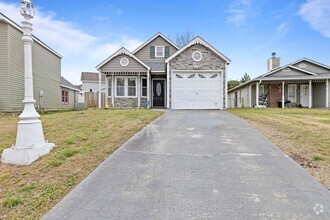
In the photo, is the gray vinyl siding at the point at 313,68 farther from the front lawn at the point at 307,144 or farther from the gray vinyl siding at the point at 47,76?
the gray vinyl siding at the point at 47,76

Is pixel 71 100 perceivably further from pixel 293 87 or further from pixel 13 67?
pixel 293 87

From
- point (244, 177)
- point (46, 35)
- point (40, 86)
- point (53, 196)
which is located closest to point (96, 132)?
point (53, 196)

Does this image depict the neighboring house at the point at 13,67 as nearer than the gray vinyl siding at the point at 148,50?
Yes

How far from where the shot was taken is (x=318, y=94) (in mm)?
22766

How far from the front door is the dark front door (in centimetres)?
1359

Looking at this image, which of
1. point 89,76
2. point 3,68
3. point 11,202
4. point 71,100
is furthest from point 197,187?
point 89,76

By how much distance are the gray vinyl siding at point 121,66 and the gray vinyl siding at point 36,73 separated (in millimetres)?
4887

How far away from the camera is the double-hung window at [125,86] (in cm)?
1861

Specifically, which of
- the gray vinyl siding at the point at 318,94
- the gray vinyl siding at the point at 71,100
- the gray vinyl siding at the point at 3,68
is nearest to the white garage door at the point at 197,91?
the gray vinyl siding at the point at 3,68

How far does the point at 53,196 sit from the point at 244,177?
3094 millimetres

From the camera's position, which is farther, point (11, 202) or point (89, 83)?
point (89, 83)

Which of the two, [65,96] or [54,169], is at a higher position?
[65,96]

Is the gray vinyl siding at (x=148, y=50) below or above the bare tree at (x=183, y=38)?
below

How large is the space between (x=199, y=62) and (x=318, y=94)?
13783 mm
